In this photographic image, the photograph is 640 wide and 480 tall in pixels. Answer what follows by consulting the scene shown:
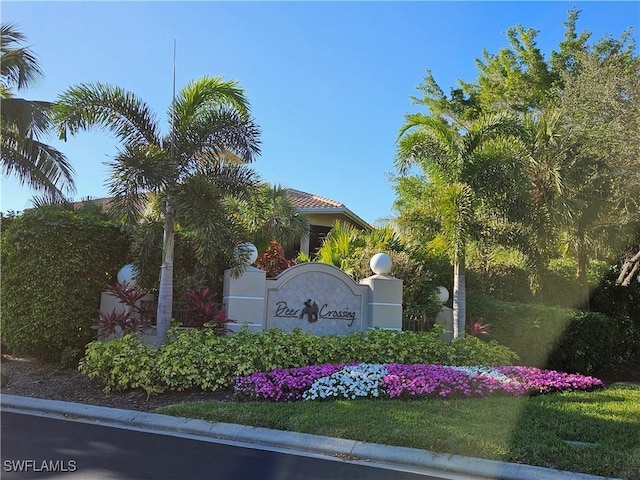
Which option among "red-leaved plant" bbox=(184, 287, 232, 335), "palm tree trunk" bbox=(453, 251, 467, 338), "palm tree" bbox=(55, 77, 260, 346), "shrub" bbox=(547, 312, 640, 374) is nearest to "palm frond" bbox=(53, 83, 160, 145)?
"palm tree" bbox=(55, 77, 260, 346)

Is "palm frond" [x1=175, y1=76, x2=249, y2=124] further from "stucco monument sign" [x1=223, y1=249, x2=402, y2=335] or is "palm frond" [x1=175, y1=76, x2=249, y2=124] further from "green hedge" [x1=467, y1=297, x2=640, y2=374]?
"green hedge" [x1=467, y1=297, x2=640, y2=374]

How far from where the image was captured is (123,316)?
9.77 metres

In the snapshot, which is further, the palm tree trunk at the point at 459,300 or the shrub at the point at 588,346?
the shrub at the point at 588,346

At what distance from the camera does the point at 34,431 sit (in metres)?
6.34

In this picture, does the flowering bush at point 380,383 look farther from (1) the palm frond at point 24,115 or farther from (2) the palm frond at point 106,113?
Answer: (1) the palm frond at point 24,115

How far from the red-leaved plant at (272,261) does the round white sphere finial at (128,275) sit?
12.3ft

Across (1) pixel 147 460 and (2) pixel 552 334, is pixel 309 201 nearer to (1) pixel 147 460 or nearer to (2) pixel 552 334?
(2) pixel 552 334

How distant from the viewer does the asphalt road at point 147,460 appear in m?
5.00

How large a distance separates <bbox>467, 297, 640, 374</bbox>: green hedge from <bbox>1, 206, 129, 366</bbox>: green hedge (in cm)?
905

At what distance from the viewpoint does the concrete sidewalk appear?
5273 mm

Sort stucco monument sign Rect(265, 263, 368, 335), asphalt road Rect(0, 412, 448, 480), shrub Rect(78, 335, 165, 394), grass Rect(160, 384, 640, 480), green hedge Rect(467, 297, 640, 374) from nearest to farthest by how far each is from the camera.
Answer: asphalt road Rect(0, 412, 448, 480), grass Rect(160, 384, 640, 480), shrub Rect(78, 335, 165, 394), stucco monument sign Rect(265, 263, 368, 335), green hedge Rect(467, 297, 640, 374)

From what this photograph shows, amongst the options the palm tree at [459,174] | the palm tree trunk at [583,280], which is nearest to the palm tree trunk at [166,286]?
the palm tree at [459,174]

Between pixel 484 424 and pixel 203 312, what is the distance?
571 cm

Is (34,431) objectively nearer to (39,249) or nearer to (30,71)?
(39,249)
